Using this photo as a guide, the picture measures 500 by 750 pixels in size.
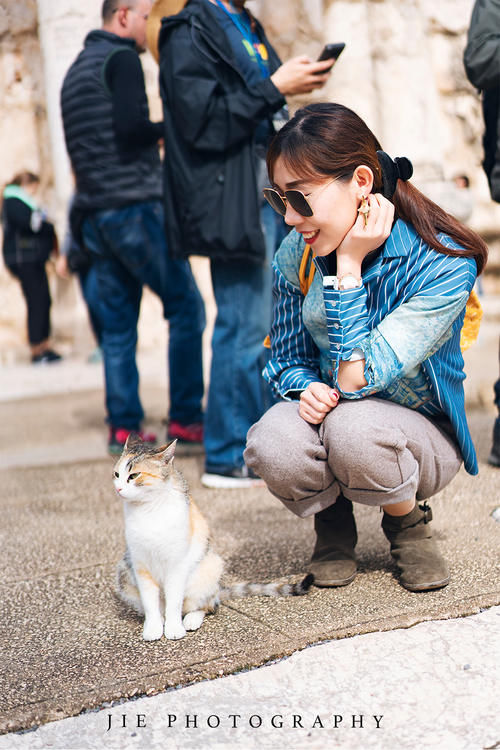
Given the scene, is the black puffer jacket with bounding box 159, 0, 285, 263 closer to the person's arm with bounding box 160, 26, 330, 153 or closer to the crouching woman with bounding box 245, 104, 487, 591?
the person's arm with bounding box 160, 26, 330, 153

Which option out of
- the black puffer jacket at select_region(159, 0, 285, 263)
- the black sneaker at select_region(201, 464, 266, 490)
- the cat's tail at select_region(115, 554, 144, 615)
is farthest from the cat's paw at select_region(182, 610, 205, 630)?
the black puffer jacket at select_region(159, 0, 285, 263)

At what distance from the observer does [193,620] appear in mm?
2221

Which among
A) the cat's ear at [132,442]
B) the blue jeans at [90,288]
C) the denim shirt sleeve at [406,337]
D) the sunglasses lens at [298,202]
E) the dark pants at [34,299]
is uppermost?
the sunglasses lens at [298,202]

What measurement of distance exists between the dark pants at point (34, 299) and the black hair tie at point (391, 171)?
5.74m

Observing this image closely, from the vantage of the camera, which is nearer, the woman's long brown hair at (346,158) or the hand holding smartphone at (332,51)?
the woman's long brown hair at (346,158)

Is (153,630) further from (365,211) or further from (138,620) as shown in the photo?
(365,211)

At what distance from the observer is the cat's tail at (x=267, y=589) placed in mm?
2373

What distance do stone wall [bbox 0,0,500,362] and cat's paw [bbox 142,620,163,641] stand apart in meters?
5.27

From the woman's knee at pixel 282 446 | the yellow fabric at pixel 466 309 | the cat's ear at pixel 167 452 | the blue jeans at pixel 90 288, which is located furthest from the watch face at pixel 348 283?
the blue jeans at pixel 90 288

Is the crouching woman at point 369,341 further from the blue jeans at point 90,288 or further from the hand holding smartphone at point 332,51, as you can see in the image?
the blue jeans at point 90,288

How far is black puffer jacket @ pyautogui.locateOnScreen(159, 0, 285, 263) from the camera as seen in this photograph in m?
3.27

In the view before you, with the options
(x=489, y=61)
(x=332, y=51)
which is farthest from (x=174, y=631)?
(x=489, y=61)

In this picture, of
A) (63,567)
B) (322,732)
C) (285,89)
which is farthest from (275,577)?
(285,89)

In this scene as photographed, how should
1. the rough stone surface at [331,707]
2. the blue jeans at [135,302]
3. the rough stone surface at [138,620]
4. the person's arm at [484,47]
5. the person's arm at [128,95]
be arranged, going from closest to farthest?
1. the rough stone surface at [331,707]
2. the rough stone surface at [138,620]
3. the person's arm at [484,47]
4. the person's arm at [128,95]
5. the blue jeans at [135,302]
